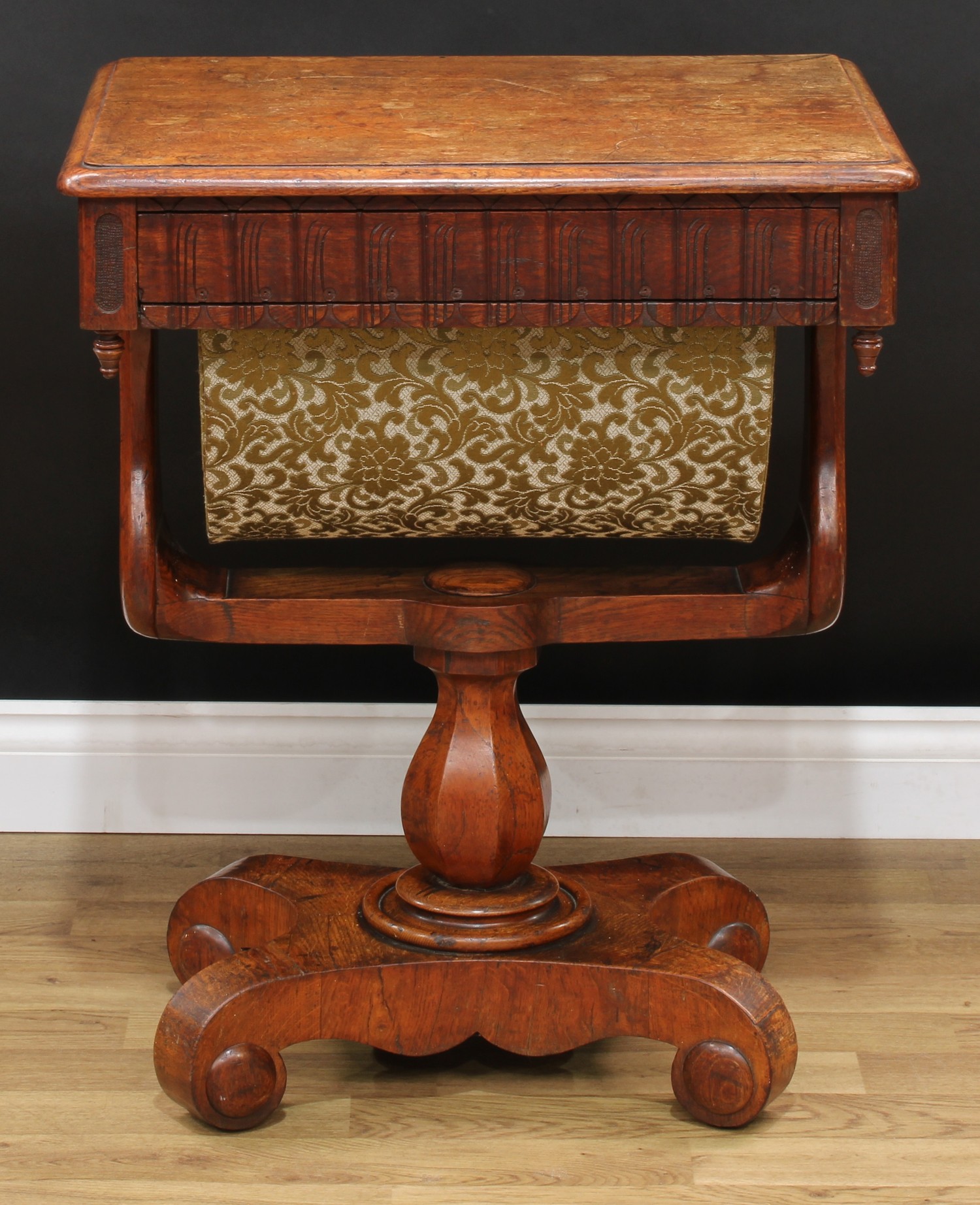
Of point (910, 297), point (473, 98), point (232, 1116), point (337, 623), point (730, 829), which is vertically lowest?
point (730, 829)

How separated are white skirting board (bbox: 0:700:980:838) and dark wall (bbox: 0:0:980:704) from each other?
0.05 metres

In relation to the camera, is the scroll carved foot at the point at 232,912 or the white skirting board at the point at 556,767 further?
the white skirting board at the point at 556,767

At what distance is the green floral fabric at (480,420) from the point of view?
1.66 m

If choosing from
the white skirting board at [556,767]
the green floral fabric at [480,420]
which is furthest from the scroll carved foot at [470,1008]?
the white skirting board at [556,767]

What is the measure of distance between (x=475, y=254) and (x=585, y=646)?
1.01m

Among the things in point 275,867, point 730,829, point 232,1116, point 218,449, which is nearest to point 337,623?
point 218,449

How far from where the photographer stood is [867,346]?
158cm

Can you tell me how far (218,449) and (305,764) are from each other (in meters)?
0.86

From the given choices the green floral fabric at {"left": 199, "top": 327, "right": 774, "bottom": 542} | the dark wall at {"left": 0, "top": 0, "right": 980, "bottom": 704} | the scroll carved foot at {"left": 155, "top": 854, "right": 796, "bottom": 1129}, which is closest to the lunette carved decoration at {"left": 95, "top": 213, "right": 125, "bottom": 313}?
the green floral fabric at {"left": 199, "top": 327, "right": 774, "bottom": 542}

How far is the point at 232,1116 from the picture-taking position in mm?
1697

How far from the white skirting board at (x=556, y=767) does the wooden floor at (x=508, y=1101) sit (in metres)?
0.21

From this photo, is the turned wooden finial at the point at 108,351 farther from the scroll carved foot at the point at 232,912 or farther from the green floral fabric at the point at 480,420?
the scroll carved foot at the point at 232,912

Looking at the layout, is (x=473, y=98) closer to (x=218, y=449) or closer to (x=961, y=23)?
(x=218, y=449)

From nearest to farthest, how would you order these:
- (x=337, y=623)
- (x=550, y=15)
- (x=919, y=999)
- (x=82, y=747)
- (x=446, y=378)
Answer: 1. (x=446, y=378)
2. (x=337, y=623)
3. (x=919, y=999)
4. (x=550, y=15)
5. (x=82, y=747)
